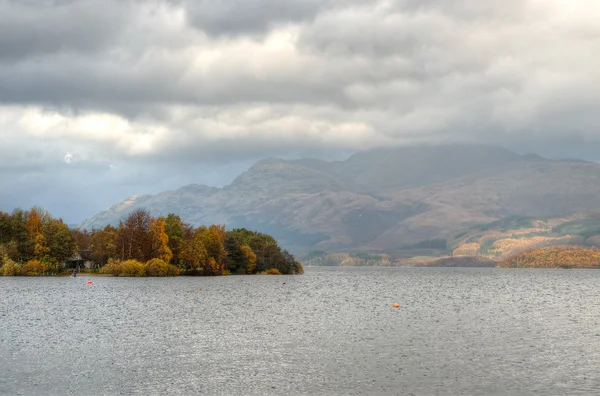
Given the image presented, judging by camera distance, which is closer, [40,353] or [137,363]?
[137,363]

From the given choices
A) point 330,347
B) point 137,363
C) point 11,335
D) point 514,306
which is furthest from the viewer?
point 514,306

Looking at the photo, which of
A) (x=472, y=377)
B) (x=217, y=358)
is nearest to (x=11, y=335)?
(x=217, y=358)

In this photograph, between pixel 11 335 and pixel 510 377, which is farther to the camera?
pixel 11 335

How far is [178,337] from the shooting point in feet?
294

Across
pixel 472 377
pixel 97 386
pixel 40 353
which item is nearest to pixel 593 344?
pixel 472 377

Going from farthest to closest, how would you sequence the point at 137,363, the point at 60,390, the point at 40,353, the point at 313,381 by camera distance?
1. the point at 40,353
2. the point at 137,363
3. the point at 313,381
4. the point at 60,390

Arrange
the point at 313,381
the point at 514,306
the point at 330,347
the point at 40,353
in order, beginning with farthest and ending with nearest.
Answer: the point at 514,306 < the point at 330,347 < the point at 40,353 < the point at 313,381

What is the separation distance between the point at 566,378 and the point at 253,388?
1263 inches

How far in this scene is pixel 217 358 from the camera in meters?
71.8

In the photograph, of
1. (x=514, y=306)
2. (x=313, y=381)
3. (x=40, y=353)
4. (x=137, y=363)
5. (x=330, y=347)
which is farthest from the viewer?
(x=514, y=306)

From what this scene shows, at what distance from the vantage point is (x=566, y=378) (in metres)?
60.3

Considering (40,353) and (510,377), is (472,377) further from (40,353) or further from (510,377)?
(40,353)

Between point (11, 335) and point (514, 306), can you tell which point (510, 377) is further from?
point (514, 306)

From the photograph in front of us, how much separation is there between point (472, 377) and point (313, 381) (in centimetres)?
1674
